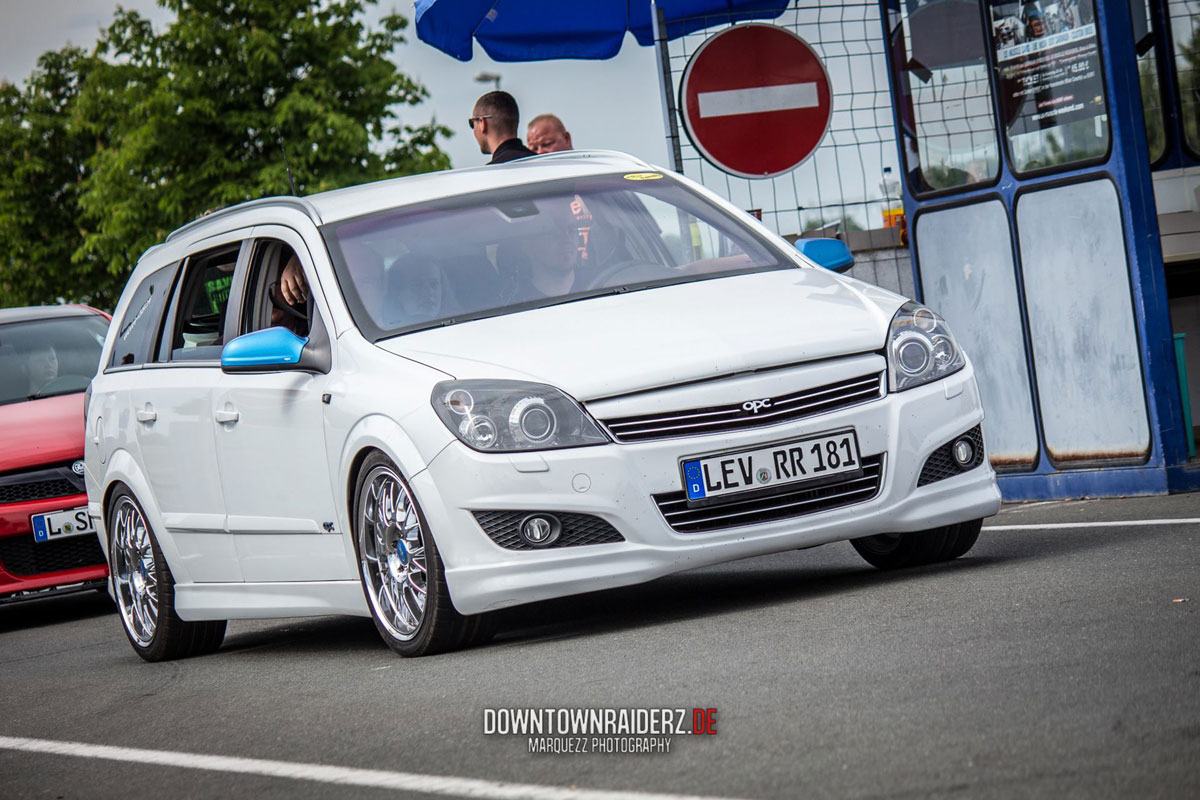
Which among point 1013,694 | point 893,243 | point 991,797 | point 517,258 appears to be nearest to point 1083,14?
point 893,243

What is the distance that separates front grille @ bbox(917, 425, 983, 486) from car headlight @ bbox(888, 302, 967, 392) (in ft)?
0.75

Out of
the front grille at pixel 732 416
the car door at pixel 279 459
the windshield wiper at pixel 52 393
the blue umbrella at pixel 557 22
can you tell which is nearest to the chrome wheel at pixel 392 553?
the car door at pixel 279 459

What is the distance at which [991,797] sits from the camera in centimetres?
324

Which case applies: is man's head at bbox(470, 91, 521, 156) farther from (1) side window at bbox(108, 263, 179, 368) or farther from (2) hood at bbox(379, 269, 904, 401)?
(2) hood at bbox(379, 269, 904, 401)

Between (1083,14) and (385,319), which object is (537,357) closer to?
(385,319)

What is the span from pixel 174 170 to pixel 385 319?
113 feet

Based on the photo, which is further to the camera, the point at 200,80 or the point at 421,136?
the point at 421,136

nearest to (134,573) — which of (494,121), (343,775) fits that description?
(494,121)

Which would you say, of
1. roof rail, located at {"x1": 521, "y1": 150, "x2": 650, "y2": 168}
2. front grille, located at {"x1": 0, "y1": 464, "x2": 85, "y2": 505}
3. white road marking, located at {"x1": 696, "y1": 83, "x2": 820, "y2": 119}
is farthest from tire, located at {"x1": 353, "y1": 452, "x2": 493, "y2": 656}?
front grille, located at {"x1": 0, "y1": 464, "x2": 85, "y2": 505}

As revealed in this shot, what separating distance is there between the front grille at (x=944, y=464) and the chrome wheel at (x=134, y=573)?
3393mm

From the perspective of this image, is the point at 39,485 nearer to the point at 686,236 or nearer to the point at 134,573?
the point at 134,573

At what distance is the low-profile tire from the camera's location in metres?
7.78

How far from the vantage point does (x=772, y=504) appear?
5.89 m

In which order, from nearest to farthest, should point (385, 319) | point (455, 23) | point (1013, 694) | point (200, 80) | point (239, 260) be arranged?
point (1013, 694), point (385, 319), point (239, 260), point (455, 23), point (200, 80)
